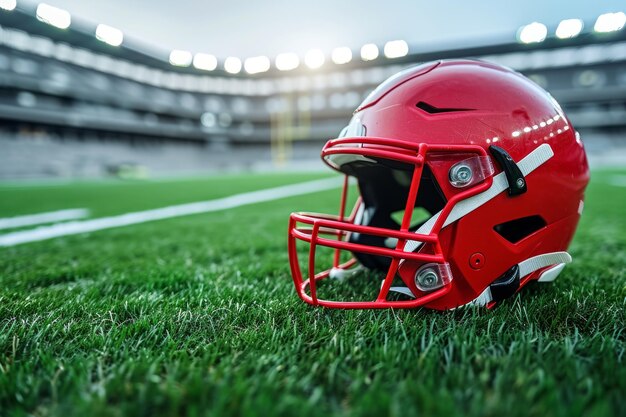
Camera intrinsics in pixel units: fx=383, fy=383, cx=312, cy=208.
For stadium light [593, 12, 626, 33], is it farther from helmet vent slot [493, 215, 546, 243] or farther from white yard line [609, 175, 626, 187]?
helmet vent slot [493, 215, 546, 243]

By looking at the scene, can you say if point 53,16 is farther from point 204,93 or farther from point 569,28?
point 569,28

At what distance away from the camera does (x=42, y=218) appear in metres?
4.37

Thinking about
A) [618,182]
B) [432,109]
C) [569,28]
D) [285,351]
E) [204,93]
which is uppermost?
[569,28]

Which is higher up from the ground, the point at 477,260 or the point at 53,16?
the point at 53,16

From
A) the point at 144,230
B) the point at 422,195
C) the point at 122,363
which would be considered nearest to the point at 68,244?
the point at 144,230

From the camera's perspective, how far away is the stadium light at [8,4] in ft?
66.3

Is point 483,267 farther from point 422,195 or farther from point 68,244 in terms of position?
point 68,244

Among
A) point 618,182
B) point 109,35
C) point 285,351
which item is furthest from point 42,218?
point 109,35

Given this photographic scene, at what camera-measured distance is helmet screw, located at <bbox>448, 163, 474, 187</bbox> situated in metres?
1.05

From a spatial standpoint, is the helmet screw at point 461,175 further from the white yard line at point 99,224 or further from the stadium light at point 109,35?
the stadium light at point 109,35

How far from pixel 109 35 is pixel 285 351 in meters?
31.0

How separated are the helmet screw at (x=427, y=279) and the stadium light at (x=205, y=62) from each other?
37047 millimetres

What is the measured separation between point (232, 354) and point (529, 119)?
3.44 ft

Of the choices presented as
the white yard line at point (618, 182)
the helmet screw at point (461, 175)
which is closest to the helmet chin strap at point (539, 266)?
the helmet screw at point (461, 175)
